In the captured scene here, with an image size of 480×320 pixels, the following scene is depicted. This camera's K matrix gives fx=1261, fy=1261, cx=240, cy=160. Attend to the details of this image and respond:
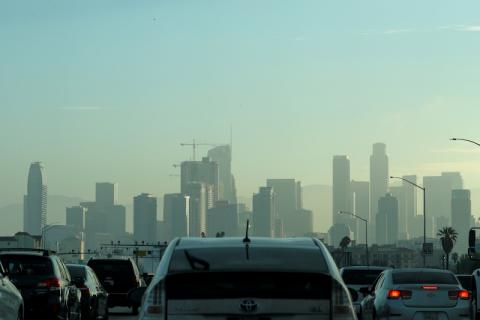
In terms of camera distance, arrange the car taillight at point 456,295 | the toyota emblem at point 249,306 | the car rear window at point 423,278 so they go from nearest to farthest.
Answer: the toyota emblem at point 249,306, the car taillight at point 456,295, the car rear window at point 423,278

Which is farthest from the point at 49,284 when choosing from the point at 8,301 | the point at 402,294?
the point at 402,294

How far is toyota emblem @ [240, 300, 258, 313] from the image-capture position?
10625 millimetres

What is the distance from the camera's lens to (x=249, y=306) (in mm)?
10641

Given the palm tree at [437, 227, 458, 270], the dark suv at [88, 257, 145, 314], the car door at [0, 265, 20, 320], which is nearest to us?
the car door at [0, 265, 20, 320]

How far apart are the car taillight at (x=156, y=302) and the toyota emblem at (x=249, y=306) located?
687 millimetres

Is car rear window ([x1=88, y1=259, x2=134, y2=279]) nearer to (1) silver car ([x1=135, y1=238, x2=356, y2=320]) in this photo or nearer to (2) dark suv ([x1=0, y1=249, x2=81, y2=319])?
(2) dark suv ([x1=0, y1=249, x2=81, y2=319])

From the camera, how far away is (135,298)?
13.4 metres

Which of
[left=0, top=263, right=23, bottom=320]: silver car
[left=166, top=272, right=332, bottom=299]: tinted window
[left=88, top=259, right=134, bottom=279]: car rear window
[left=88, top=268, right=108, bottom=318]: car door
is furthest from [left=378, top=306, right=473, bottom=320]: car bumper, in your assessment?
[left=88, top=259, right=134, bottom=279]: car rear window

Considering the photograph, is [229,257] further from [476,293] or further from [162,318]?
[476,293]

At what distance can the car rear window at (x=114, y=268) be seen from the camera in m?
38.5

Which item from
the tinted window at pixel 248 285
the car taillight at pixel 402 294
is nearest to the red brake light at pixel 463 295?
the car taillight at pixel 402 294

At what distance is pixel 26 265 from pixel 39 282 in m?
0.58

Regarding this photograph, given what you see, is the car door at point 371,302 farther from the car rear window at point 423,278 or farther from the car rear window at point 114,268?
the car rear window at point 114,268

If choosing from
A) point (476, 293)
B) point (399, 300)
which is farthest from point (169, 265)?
point (476, 293)
